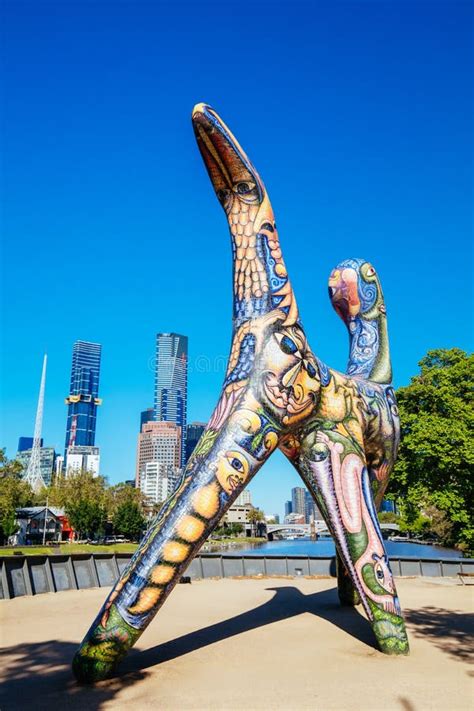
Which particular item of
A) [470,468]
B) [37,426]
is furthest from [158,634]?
[37,426]

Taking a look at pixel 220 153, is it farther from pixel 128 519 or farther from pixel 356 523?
pixel 128 519

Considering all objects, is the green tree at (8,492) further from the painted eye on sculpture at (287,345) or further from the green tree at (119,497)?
the painted eye on sculpture at (287,345)

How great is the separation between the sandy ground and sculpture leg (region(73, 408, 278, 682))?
1.59 feet

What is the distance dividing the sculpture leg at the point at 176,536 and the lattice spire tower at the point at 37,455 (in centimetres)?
11610

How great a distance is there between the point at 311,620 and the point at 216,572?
11.7m

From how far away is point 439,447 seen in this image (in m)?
23.1

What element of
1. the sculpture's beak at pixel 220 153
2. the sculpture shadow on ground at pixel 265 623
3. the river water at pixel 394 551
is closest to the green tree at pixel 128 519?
the river water at pixel 394 551

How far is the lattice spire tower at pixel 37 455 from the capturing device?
12273 centimetres

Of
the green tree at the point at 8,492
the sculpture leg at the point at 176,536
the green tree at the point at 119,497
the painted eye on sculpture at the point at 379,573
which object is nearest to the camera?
the sculpture leg at the point at 176,536

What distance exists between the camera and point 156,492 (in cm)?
18575

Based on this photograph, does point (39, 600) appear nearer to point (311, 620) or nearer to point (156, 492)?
point (311, 620)

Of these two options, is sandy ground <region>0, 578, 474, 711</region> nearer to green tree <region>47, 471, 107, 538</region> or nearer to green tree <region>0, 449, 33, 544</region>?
green tree <region>0, 449, 33, 544</region>

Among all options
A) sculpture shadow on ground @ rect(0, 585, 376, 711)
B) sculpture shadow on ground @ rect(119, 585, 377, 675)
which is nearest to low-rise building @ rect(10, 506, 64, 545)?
sculpture shadow on ground @ rect(119, 585, 377, 675)

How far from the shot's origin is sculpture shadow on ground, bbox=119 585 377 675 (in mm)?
8852
